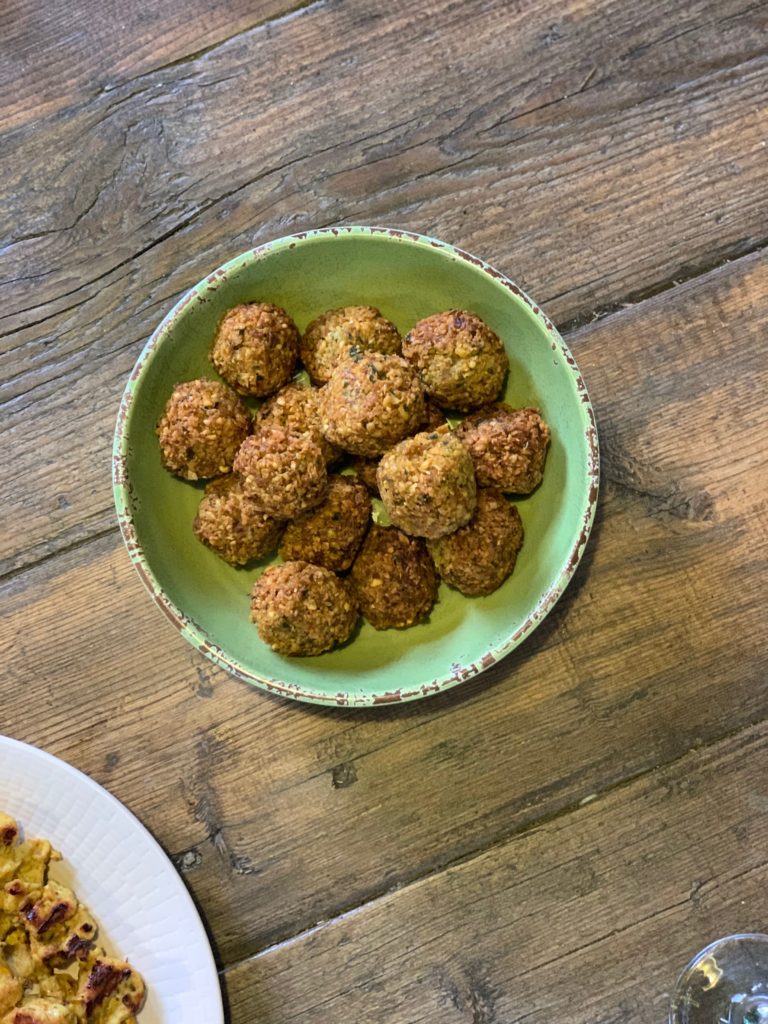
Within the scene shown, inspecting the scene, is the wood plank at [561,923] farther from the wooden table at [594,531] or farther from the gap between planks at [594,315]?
the gap between planks at [594,315]

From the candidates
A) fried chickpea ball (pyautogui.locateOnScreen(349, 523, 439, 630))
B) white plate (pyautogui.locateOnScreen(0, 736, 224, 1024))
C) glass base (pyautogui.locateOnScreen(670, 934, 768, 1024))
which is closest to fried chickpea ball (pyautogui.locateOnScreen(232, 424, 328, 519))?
fried chickpea ball (pyautogui.locateOnScreen(349, 523, 439, 630))

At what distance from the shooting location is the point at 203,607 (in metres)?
1.30

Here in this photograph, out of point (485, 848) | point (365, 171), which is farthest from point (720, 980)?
point (365, 171)

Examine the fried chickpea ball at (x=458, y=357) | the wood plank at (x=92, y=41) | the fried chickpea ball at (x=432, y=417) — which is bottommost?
the fried chickpea ball at (x=432, y=417)

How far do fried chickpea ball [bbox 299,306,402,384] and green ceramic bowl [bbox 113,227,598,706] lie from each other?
51 millimetres

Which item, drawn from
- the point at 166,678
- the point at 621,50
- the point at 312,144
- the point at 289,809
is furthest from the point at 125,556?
the point at 621,50

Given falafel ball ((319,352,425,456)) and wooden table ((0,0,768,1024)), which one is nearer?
falafel ball ((319,352,425,456))

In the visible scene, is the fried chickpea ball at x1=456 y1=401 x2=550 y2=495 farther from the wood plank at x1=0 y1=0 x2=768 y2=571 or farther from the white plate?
the white plate

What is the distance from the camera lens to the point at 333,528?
1277 mm

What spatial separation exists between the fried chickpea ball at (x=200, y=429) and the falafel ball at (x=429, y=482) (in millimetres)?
231

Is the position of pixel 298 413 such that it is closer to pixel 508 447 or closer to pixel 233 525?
pixel 233 525

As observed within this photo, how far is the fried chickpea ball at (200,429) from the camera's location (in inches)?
49.8

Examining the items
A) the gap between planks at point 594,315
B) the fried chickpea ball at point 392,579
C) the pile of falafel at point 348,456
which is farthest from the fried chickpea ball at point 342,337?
the gap between planks at point 594,315

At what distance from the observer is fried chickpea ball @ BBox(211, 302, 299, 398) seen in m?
1.27
